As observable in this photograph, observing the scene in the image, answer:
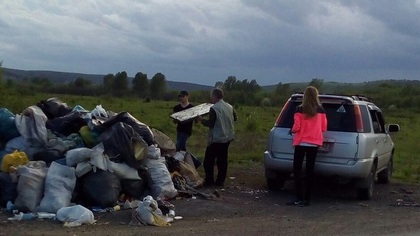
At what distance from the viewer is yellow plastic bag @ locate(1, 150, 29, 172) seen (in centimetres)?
1074

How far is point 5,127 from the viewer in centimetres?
1209

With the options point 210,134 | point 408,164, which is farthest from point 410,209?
point 408,164

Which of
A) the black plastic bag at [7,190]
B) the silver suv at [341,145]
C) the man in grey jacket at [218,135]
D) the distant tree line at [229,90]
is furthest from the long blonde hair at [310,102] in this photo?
the distant tree line at [229,90]

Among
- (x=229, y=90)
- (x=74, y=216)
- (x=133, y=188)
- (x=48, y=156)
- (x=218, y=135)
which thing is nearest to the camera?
(x=74, y=216)

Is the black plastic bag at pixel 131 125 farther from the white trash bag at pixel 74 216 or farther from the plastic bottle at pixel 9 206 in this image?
the white trash bag at pixel 74 216

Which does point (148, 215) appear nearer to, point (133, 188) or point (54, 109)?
point (133, 188)

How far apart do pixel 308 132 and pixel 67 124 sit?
4087mm

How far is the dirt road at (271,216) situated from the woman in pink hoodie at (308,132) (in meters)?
0.57

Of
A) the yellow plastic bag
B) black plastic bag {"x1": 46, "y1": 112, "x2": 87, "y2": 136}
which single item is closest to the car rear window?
black plastic bag {"x1": 46, "y1": 112, "x2": 87, "y2": 136}

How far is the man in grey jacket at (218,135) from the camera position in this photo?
12961mm

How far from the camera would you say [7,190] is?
407 inches

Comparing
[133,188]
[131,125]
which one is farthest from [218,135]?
[133,188]

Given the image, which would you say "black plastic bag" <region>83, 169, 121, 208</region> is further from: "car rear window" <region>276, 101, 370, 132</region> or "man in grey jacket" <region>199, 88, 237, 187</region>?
"car rear window" <region>276, 101, 370, 132</region>

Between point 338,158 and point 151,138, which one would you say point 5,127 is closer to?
point 151,138
